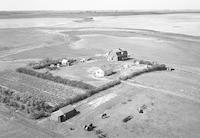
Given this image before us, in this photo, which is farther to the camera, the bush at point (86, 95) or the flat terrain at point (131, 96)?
the bush at point (86, 95)

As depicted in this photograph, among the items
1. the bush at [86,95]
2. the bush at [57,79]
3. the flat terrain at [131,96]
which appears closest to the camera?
the flat terrain at [131,96]

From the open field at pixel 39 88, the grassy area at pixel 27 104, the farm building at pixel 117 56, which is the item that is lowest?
the open field at pixel 39 88

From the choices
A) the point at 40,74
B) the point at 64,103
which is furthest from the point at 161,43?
the point at 64,103

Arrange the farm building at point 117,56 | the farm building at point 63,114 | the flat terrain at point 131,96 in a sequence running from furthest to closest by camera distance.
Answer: the farm building at point 117,56 → the farm building at point 63,114 → the flat terrain at point 131,96

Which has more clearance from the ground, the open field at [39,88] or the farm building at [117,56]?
the farm building at [117,56]

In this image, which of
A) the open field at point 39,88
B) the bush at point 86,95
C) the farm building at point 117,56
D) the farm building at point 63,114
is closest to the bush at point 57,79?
the open field at point 39,88

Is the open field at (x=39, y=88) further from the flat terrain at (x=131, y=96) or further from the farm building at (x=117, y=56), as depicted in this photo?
the farm building at (x=117, y=56)

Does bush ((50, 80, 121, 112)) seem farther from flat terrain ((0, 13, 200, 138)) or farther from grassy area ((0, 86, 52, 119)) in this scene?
grassy area ((0, 86, 52, 119))

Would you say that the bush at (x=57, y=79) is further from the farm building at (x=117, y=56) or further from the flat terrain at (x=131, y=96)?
the farm building at (x=117, y=56)

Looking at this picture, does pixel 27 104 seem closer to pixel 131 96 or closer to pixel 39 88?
pixel 39 88
